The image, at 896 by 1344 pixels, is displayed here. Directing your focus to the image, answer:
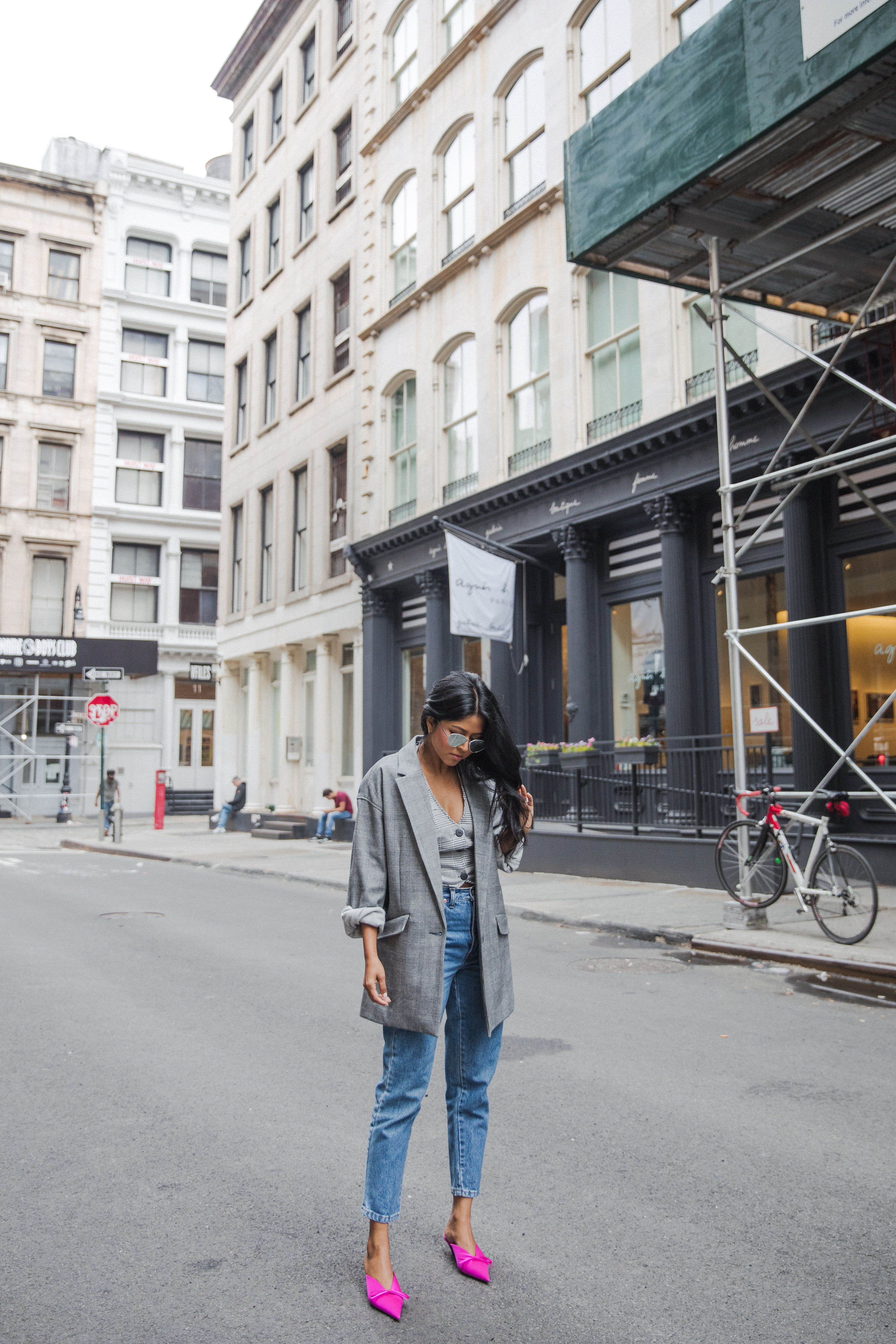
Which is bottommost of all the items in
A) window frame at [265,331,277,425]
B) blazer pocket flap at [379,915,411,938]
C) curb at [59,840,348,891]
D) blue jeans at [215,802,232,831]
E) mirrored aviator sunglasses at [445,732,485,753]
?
curb at [59,840,348,891]

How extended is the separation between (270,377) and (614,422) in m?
15.3

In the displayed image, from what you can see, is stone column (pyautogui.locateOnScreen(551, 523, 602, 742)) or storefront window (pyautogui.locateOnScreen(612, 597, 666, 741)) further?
stone column (pyautogui.locateOnScreen(551, 523, 602, 742))

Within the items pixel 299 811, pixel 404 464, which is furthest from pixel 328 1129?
pixel 299 811

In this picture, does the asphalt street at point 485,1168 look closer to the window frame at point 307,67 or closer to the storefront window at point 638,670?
the storefront window at point 638,670

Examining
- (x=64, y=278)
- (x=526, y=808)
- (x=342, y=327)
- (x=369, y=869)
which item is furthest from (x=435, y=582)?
(x=64, y=278)

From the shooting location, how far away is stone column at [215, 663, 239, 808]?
95.9 ft

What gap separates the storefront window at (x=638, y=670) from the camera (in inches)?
604

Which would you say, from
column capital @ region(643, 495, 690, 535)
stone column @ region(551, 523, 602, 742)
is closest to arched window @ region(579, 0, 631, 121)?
column capital @ region(643, 495, 690, 535)

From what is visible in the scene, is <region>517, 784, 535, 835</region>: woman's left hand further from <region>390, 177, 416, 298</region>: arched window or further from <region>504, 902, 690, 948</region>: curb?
<region>390, 177, 416, 298</region>: arched window

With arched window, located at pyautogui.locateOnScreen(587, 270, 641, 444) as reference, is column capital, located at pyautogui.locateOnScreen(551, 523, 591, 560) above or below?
below

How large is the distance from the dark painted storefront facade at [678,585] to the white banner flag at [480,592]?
0.99 metres

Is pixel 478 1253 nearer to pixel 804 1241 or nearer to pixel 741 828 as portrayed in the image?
pixel 804 1241

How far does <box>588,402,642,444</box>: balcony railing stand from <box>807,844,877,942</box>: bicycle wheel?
26.5ft

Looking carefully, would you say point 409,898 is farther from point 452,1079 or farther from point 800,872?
point 800,872
